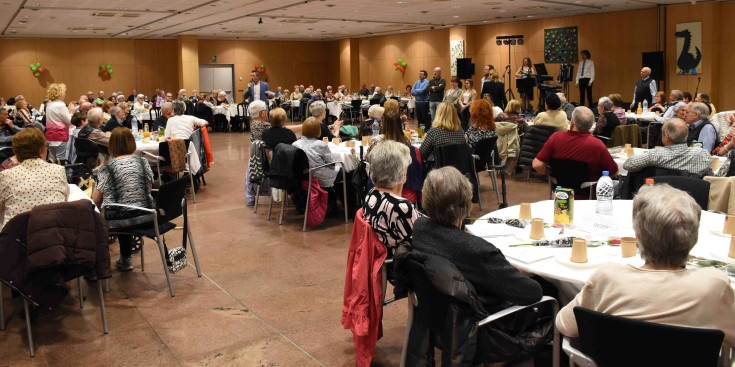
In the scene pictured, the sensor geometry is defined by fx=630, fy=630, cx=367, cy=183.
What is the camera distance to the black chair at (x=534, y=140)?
7.11 meters

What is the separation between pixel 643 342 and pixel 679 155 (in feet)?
10.3

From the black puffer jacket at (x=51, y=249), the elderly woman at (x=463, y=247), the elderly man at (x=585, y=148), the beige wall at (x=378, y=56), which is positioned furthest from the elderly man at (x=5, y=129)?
the beige wall at (x=378, y=56)

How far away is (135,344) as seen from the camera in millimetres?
3834

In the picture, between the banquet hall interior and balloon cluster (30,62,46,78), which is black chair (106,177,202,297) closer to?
the banquet hall interior

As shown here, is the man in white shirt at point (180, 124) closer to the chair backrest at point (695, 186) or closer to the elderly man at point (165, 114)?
the elderly man at point (165, 114)

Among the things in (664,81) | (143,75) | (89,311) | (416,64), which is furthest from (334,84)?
(89,311)

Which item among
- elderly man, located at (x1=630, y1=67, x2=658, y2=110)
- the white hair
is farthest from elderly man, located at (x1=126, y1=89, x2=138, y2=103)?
elderly man, located at (x1=630, y1=67, x2=658, y2=110)

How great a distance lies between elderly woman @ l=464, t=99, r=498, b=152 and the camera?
7.11 m

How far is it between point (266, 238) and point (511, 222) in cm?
323

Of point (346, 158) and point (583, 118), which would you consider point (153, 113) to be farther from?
point (583, 118)

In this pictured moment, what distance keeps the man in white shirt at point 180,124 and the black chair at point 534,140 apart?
14.0ft

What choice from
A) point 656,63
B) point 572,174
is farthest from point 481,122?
point 656,63

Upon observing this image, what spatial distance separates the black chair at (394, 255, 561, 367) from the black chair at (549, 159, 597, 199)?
261 centimetres

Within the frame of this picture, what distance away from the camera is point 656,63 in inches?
596
